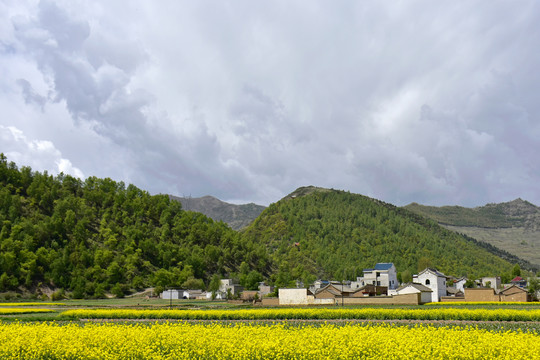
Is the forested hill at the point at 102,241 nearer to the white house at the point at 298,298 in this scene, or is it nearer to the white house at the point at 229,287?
the white house at the point at 229,287

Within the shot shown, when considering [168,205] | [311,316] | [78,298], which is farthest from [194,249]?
[311,316]

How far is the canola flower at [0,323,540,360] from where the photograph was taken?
16656 mm

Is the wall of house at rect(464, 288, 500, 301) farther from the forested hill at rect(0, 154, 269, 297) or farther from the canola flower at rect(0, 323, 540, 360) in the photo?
the canola flower at rect(0, 323, 540, 360)

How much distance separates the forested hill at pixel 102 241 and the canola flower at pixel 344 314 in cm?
5849

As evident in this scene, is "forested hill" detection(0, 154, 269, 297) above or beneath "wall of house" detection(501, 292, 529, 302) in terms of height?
above

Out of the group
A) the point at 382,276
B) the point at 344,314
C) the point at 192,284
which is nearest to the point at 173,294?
the point at 192,284

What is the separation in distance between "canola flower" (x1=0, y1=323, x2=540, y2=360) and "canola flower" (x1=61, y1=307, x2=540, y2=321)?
2544cm

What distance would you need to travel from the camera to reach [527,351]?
628 inches

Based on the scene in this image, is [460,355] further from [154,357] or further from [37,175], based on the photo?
[37,175]

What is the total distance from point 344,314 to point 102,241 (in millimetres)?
105055

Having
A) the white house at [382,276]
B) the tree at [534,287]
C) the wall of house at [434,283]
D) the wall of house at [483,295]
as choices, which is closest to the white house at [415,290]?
the wall of house at [483,295]

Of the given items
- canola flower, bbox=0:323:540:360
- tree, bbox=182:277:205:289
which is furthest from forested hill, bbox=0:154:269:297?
canola flower, bbox=0:323:540:360

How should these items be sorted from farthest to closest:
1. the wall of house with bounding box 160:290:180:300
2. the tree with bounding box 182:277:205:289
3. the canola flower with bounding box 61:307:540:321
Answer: the tree with bounding box 182:277:205:289 → the wall of house with bounding box 160:290:180:300 → the canola flower with bounding box 61:307:540:321

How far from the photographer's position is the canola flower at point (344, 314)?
4284 centimetres
